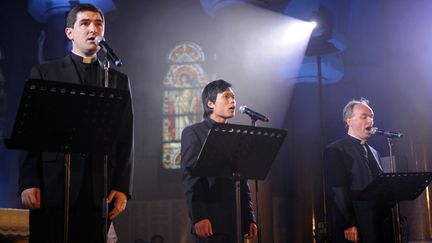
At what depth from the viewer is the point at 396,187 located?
3.96 meters

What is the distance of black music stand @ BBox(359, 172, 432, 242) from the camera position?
384 centimetres

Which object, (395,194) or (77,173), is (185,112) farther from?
(77,173)

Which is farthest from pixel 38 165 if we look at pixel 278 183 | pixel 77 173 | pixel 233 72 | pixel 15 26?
pixel 15 26

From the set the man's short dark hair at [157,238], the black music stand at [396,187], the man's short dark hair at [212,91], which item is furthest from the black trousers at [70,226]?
the man's short dark hair at [157,238]

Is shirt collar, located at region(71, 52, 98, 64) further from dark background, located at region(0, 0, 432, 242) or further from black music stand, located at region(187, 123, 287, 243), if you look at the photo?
dark background, located at region(0, 0, 432, 242)

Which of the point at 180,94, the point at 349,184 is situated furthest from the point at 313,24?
the point at 349,184

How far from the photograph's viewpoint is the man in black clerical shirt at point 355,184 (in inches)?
167

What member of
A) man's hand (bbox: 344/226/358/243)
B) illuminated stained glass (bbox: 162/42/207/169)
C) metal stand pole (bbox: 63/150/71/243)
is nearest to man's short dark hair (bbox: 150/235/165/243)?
illuminated stained glass (bbox: 162/42/207/169)

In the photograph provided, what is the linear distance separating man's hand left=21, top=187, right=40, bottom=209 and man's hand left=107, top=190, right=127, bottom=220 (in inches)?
15.1

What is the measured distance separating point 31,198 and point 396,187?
2.75 metres

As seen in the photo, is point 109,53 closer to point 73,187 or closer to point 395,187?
point 73,187

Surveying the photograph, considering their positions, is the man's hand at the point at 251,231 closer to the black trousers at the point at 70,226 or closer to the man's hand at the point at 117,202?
the man's hand at the point at 117,202

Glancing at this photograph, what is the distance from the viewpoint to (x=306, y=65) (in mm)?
8375

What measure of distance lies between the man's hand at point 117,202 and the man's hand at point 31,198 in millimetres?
382
